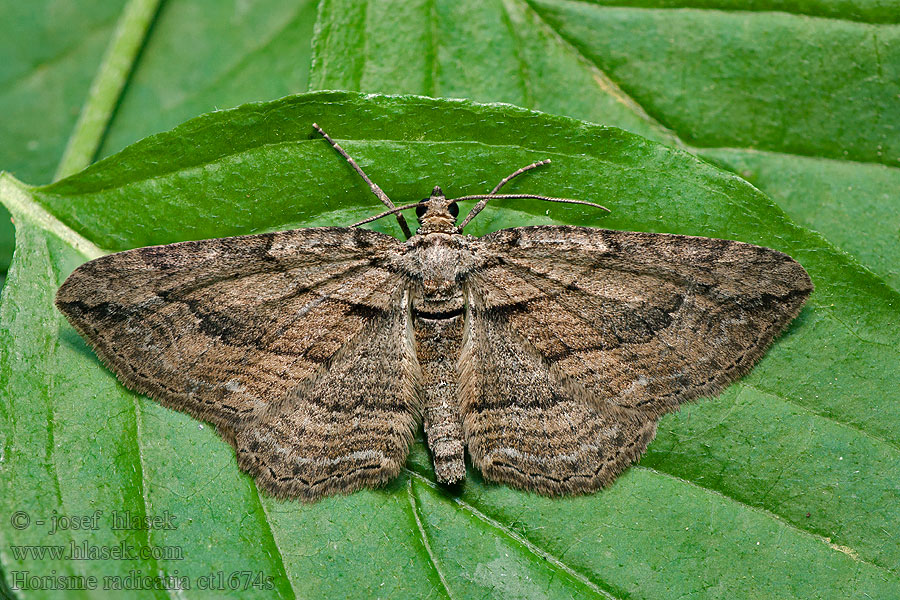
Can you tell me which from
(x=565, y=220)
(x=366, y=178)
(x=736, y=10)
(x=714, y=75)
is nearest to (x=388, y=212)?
(x=366, y=178)

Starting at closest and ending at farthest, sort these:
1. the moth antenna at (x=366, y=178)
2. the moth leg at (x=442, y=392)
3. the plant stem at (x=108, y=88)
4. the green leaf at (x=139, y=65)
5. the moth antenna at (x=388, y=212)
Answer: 1. the moth leg at (x=442, y=392)
2. the moth antenna at (x=366, y=178)
3. the moth antenna at (x=388, y=212)
4. the plant stem at (x=108, y=88)
5. the green leaf at (x=139, y=65)

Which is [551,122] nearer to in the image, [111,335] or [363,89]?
[363,89]

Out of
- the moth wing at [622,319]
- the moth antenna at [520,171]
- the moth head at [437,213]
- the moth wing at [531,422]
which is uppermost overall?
the moth antenna at [520,171]

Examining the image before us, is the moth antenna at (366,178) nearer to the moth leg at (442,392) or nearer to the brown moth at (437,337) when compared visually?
the brown moth at (437,337)

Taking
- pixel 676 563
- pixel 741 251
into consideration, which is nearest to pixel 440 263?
pixel 741 251

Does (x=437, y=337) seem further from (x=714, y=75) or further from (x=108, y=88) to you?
(x=108, y=88)

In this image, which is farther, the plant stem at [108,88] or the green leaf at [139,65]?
the green leaf at [139,65]

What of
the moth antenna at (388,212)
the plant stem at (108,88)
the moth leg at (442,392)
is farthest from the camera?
the plant stem at (108,88)

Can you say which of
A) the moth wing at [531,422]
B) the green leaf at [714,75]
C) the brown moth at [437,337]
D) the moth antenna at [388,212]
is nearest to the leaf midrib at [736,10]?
the green leaf at [714,75]
